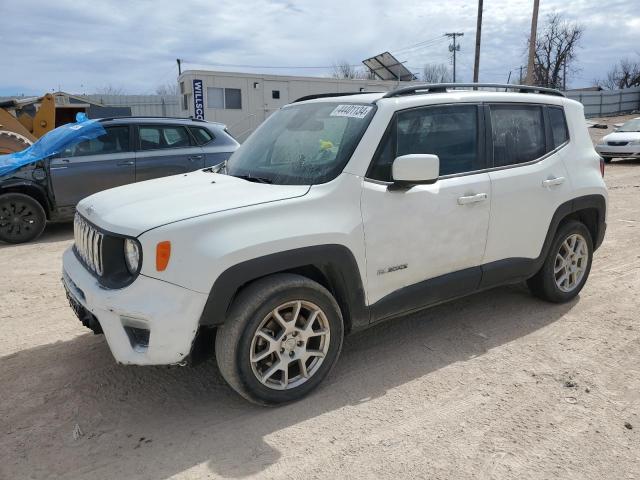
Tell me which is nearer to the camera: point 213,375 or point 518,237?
point 213,375

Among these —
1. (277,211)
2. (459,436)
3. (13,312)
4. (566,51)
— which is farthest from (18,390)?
(566,51)

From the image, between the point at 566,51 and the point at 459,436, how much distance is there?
188ft

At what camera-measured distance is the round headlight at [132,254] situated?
2.80m

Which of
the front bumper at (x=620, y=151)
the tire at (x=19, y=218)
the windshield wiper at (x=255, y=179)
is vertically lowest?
the tire at (x=19, y=218)

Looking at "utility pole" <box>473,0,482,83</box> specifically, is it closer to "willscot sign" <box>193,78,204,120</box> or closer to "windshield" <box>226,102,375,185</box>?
"willscot sign" <box>193,78,204,120</box>

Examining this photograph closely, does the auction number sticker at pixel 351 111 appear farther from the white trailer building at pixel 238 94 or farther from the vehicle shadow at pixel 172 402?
the white trailer building at pixel 238 94

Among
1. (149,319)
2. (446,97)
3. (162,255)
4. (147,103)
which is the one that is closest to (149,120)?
(446,97)

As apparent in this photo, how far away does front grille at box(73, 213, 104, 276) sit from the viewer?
3.05m

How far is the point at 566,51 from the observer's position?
51.8 meters

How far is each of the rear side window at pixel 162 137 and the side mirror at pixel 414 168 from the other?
594 cm

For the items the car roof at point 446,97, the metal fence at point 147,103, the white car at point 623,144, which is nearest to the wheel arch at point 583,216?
the car roof at point 446,97

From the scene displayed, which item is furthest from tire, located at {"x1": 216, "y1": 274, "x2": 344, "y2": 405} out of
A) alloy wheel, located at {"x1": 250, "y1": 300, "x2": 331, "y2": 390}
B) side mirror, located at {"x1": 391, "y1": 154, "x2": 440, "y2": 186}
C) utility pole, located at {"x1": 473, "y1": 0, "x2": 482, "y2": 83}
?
utility pole, located at {"x1": 473, "y1": 0, "x2": 482, "y2": 83}

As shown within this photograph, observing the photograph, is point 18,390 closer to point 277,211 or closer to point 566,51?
point 277,211

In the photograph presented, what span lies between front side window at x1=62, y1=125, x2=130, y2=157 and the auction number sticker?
17.6ft
